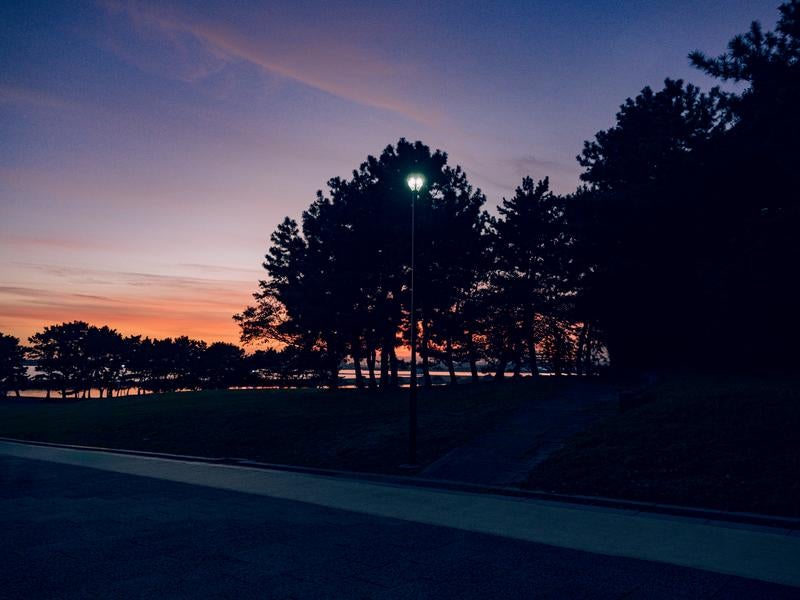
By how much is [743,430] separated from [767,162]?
468 inches

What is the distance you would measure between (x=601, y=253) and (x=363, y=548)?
23.6 metres

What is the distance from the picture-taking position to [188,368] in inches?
3762

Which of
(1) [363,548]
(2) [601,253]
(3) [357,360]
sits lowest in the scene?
(1) [363,548]

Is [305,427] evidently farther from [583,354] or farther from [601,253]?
[583,354]

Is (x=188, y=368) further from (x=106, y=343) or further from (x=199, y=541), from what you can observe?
(x=199, y=541)

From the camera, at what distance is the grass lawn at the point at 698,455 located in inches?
393

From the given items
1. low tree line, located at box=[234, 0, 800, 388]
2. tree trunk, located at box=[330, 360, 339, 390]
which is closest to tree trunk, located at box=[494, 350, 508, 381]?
low tree line, located at box=[234, 0, 800, 388]

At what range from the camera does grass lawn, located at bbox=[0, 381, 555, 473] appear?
1691cm

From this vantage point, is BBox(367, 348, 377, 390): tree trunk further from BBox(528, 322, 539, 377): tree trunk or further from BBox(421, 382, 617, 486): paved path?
BBox(421, 382, 617, 486): paved path

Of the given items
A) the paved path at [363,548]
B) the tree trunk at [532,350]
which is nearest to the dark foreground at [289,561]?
the paved path at [363,548]

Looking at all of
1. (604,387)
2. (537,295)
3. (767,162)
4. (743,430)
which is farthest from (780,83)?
(537,295)

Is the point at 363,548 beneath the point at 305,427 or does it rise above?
beneath

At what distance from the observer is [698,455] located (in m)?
11.8

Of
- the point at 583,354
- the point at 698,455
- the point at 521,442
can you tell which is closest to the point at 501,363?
the point at 583,354
